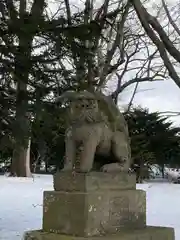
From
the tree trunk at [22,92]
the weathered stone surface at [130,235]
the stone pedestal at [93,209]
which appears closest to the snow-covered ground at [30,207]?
the tree trunk at [22,92]

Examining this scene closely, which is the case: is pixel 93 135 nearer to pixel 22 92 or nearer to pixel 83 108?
pixel 83 108

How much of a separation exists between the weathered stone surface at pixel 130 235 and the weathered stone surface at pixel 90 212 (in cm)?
5

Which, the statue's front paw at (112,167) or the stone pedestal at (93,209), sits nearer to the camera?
the stone pedestal at (93,209)

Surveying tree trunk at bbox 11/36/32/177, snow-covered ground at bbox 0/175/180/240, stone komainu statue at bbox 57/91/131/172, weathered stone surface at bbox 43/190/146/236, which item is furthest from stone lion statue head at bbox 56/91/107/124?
snow-covered ground at bbox 0/175/180/240

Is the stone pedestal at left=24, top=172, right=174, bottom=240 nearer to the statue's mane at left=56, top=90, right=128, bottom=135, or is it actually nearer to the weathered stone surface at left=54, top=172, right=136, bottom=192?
the weathered stone surface at left=54, top=172, right=136, bottom=192

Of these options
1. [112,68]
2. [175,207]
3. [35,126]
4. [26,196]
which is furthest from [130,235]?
[112,68]

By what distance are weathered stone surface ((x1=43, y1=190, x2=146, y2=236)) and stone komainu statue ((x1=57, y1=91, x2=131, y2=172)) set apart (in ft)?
0.79

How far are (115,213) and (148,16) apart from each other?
70.3 inches

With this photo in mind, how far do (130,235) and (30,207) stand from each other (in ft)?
12.9

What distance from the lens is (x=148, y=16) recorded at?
4305 millimetres

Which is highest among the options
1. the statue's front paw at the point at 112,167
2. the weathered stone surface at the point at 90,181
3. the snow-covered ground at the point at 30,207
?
the statue's front paw at the point at 112,167

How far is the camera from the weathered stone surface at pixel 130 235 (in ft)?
12.1

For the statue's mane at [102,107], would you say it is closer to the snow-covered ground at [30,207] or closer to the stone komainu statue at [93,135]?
the stone komainu statue at [93,135]

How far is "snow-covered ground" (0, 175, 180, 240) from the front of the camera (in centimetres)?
639
